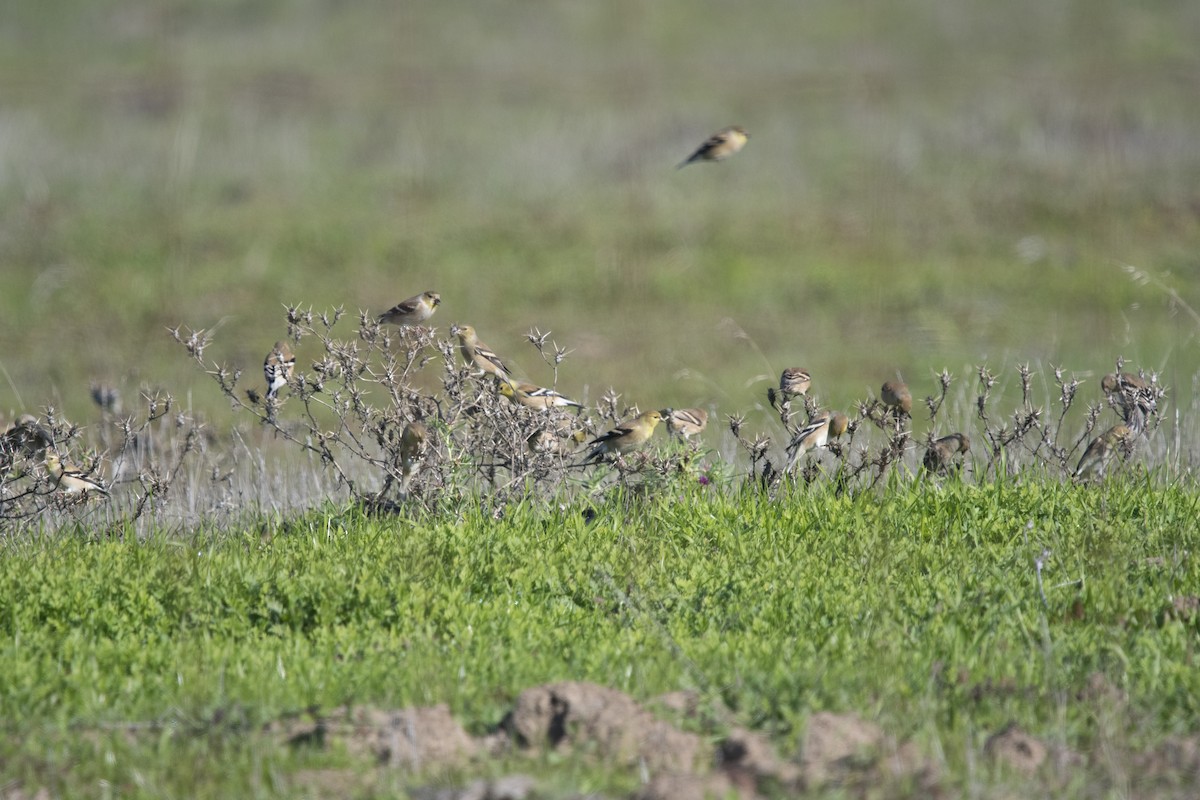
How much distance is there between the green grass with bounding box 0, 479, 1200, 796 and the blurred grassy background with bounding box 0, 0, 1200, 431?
4.77 metres

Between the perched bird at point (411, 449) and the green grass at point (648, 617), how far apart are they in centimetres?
36

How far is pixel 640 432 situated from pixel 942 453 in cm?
148

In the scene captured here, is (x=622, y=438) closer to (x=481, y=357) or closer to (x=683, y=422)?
(x=683, y=422)

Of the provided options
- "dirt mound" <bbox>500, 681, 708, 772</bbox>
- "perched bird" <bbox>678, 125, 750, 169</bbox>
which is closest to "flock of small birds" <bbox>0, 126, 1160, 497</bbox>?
"dirt mound" <bbox>500, 681, 708, 772</bbox>

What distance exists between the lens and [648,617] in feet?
19.2

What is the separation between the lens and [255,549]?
21.6ft

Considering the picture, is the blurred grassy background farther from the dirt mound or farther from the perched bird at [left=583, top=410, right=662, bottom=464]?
the dirt mound

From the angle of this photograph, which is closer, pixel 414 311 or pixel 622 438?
pixel 622 438

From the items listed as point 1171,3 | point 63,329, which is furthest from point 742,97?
point 63,329

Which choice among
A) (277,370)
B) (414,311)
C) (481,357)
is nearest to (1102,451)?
(481,357)

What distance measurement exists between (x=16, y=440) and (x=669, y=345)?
11.9 meters

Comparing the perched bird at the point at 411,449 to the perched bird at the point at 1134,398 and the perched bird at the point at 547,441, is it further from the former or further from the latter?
the perched bird at the point at 1134,398

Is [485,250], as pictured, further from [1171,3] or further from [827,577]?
[1171,3]

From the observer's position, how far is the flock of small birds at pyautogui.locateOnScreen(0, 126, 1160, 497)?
23.8 ft
